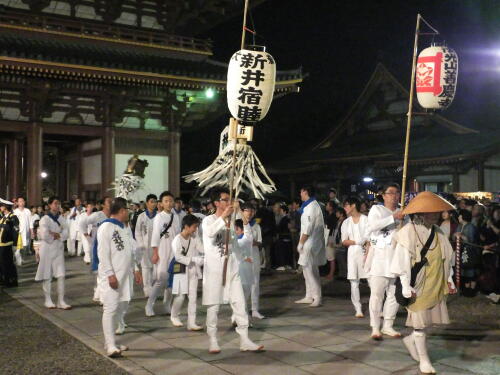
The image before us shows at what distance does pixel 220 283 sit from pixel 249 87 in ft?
12.1

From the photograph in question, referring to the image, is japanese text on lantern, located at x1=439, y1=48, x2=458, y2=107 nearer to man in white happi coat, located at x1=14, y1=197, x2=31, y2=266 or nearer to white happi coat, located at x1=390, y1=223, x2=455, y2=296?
white happi coat, located at x1=390, y1=223, x2=455, y2=296

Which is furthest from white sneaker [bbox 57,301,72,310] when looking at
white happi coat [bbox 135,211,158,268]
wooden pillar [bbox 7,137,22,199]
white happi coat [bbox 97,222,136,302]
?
wooden pillar [bbox 7,137,22,199]

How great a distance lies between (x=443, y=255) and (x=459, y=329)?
2448 mm

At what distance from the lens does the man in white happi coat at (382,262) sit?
6.85m

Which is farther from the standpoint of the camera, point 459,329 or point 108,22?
point 108,22

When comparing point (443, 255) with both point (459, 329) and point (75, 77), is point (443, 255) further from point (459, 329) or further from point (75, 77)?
point (75, 77)

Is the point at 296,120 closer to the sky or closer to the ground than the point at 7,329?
closer to the sky

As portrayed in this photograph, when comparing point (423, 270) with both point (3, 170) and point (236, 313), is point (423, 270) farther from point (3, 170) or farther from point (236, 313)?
point (3, 170)

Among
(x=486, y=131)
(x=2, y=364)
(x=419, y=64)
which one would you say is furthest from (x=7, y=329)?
(x=486, y=131)

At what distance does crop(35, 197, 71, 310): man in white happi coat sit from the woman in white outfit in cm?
462

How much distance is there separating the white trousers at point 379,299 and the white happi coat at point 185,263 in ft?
7.47

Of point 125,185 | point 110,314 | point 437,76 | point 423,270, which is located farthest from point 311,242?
point 125,185

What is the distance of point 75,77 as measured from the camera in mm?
17547

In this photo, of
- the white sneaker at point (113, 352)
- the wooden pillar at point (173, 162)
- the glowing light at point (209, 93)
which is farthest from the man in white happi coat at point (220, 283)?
the wooden pillar at point (173, 162)
